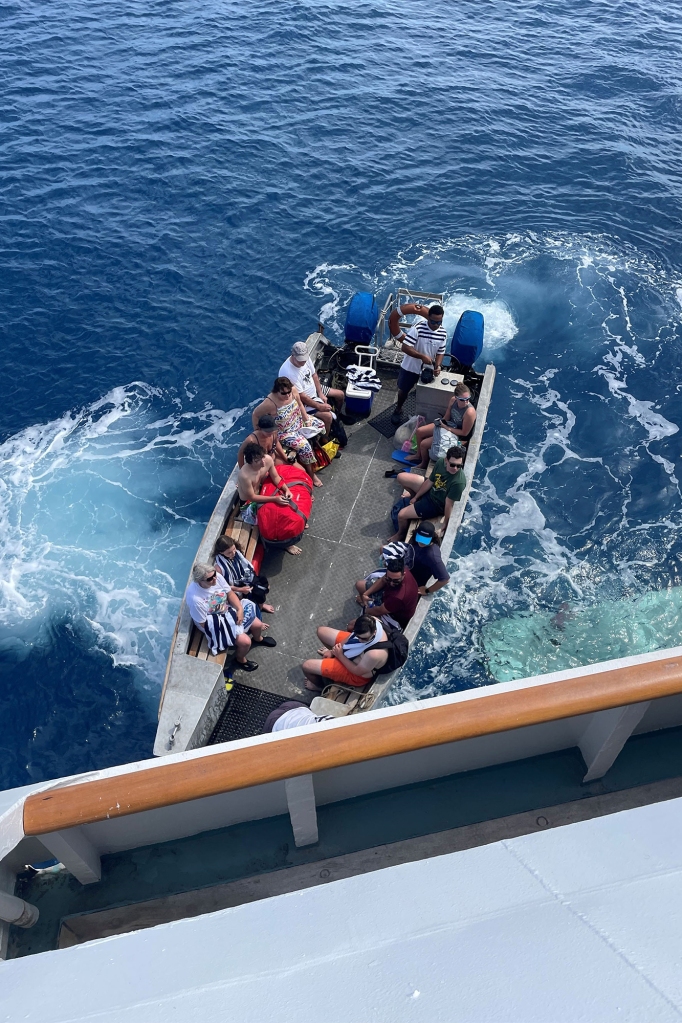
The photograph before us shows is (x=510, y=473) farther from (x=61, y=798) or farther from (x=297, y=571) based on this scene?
(x=61, y=798)

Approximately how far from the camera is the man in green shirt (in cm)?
933

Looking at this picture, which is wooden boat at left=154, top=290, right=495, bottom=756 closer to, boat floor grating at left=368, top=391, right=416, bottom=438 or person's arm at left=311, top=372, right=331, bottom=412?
boat floor grating at left=368, top=391, right=416, bottom=438

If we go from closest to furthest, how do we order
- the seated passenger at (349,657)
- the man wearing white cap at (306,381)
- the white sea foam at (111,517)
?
1. the seated passenger at (349,657)
2. the man wearing white cap at (306,381)
3. the white sea foam at (111,517)

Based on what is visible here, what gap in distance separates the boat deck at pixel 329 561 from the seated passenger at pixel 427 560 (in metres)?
1.21

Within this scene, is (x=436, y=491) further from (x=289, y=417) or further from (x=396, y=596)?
(x=289, y=417)

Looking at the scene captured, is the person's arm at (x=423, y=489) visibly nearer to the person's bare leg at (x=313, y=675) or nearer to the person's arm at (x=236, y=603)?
the person's bare leg at (x=313, y=675)

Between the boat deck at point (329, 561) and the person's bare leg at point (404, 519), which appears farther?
the person's bare leg at point (404, 519)

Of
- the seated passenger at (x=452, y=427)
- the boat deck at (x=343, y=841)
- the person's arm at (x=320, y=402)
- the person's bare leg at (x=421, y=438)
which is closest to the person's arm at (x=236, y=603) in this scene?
the person's arm at (x=320, y=402)

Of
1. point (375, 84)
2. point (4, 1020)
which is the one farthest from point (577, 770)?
point (375, 84)

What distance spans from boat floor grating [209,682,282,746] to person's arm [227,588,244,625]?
0.99 metres

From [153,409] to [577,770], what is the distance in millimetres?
13823

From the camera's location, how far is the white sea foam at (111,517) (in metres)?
12.3

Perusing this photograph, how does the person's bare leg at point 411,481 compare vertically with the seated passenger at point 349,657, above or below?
above

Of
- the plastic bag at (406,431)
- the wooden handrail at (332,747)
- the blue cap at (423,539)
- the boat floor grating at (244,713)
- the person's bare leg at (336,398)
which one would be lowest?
the boat floor grating at (244,713)
